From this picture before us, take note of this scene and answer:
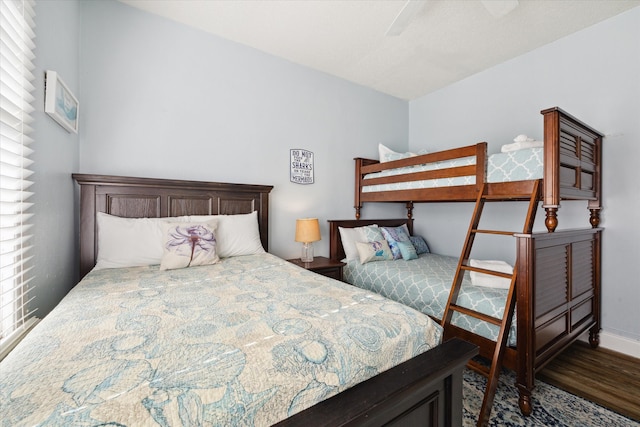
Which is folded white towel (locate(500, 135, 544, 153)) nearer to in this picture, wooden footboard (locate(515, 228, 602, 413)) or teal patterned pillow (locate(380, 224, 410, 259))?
wooden footboard (locate(515, 228, 602, 413))

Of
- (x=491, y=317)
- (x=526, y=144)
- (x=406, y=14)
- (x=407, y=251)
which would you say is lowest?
(x=491, y=317)

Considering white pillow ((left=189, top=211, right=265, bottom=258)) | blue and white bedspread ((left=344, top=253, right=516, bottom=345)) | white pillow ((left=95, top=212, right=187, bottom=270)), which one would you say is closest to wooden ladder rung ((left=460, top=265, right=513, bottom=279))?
blue and white bedspread ((left=344, top=253, right=516, bottom=345))

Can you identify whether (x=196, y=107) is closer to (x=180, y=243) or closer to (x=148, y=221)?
(x=148, y=221)

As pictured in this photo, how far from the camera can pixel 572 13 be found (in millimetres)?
2291

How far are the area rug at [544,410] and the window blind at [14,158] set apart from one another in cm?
223

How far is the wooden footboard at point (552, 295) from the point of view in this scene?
63.6 inches

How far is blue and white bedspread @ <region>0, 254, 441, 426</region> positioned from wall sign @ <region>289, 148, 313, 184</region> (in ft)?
6.13

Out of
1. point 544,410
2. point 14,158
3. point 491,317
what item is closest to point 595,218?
point 491,317

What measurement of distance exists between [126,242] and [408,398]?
198cm

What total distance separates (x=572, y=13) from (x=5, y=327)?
4.14m

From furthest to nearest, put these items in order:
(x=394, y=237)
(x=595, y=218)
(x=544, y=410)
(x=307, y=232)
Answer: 1. (x=394, y=237)
2. (x=307, y=232)
3. (x=595, y=218)
4. (x=544, y=410)

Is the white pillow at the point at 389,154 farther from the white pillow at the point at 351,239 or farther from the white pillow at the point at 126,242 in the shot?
the white pillow at the point at 126,242

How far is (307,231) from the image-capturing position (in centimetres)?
281

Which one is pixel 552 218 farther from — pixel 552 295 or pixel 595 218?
pixel 595 218
